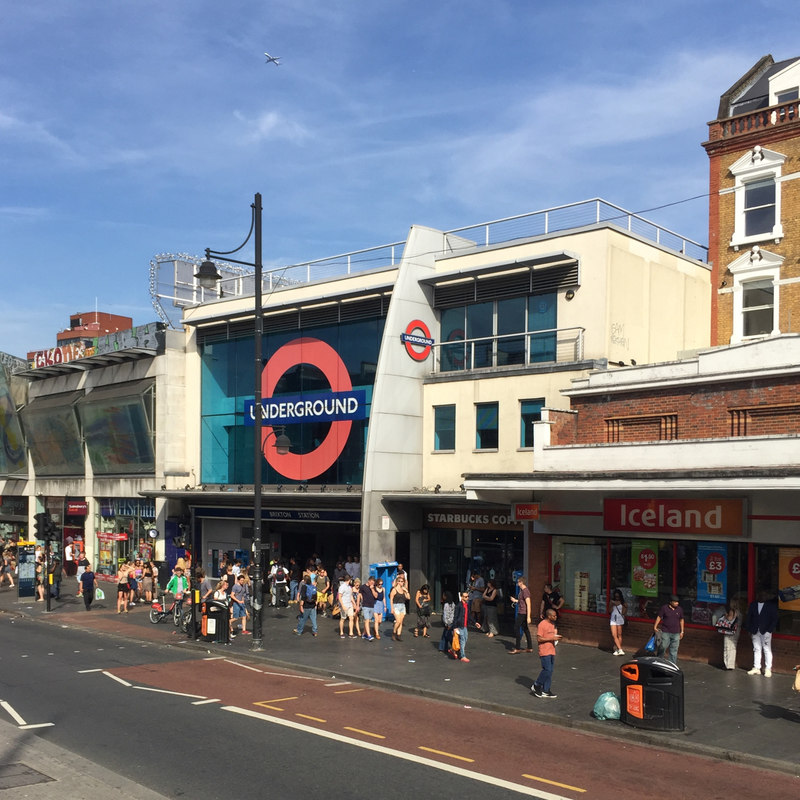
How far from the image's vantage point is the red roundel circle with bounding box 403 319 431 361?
29.6 metres

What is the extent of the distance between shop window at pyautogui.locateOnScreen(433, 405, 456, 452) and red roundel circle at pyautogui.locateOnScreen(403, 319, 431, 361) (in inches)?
71.3

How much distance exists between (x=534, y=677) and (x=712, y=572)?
496 cm

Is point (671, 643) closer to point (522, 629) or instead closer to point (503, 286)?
point (522, 629)

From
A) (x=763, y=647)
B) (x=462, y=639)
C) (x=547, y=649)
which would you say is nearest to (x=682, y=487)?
(x=763, y=647)

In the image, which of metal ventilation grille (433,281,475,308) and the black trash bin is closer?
the black trash bin

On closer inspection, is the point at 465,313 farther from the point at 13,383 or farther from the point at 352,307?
the point at 13,383

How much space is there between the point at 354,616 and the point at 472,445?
6832 millimetres

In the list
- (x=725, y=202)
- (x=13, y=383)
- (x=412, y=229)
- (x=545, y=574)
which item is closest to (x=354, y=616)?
(x=545, y=574)

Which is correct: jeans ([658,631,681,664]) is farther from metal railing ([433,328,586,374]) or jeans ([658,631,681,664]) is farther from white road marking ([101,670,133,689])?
white road marking ([101,670,133,689])

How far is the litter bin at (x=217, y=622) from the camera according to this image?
2375cm

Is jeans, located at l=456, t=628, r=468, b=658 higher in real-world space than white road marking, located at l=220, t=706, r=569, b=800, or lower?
lower

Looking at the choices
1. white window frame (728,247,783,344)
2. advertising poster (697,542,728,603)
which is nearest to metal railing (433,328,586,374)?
white window frame (728,247,783,344)

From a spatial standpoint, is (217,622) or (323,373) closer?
(217,622)

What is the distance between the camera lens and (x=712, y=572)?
20.6m
